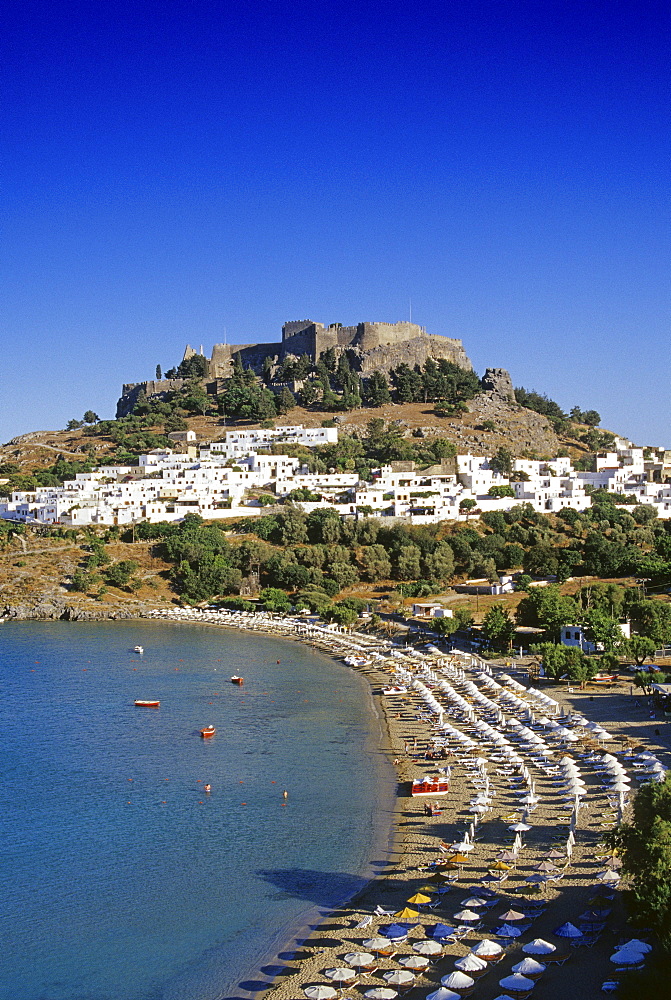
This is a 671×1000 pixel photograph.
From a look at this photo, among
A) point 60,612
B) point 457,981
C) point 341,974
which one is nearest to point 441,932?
point 457,981

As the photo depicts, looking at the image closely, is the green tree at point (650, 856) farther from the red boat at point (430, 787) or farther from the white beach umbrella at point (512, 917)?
the red boat at point (430, 787)

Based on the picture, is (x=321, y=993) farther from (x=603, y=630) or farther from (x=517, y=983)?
(x=603, y=630)

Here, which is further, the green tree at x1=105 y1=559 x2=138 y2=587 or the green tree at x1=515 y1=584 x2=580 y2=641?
the green tree at x1=105 y1=559 x2=138 y2=587

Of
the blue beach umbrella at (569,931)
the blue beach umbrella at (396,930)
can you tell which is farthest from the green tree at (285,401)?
the blue beach umbrella at (569,931)

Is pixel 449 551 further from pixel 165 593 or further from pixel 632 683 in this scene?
pixel 632 683

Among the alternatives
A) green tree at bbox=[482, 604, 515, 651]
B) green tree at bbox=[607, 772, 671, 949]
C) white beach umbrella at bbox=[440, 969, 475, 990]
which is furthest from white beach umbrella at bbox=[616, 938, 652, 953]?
green tree at bbox=[482, 604, 515, 651]

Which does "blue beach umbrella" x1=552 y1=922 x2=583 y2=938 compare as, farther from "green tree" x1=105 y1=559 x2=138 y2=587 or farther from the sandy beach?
"green tree" x1=105 y1=559 x2=138 y2=587

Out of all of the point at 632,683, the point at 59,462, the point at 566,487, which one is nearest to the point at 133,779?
the point at 632,683
